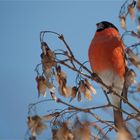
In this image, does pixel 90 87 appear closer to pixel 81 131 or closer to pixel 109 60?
pixel 81 131

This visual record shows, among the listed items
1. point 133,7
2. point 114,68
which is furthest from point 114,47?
point 133,7

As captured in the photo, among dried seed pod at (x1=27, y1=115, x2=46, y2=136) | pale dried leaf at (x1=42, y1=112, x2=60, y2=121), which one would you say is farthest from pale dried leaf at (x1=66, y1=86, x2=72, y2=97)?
dried seed pod at (x1=27, y1=115, x2=46, y2=136)

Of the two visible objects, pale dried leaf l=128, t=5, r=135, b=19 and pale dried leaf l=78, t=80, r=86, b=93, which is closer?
pale dried leaf l=128, t=5, r=135, b=19

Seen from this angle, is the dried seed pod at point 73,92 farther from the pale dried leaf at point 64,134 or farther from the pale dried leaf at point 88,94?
the pale dried leaf at point 64,134

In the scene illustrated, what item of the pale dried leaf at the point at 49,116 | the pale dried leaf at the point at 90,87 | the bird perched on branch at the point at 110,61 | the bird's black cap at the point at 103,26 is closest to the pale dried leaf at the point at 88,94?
the pale dried leaf at the point at 90,87

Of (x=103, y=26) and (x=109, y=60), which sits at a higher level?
(x=103, y=26)

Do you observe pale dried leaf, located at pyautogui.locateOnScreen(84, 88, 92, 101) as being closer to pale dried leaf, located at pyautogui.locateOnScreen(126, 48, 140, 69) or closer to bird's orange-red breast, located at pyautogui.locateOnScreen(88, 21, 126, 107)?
pale dried leaf, located at pyautogui.locateOnScreen(126, 48, 140, 69)

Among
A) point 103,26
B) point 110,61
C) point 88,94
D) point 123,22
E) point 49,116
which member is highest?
point 103,26

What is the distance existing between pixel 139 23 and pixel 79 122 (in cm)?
40

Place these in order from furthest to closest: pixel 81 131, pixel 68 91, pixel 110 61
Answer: pixel 110 61
pixel 68 91
pixel 81 131

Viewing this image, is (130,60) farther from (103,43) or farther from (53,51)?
(103,43)

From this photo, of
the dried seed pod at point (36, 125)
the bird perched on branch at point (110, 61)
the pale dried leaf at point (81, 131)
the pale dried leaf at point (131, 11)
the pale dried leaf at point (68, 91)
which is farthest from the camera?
the bird perched on branch at point (110, 61)

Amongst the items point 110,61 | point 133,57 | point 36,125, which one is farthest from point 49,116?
point 110,61

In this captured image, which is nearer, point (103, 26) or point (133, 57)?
point (133, 57)
